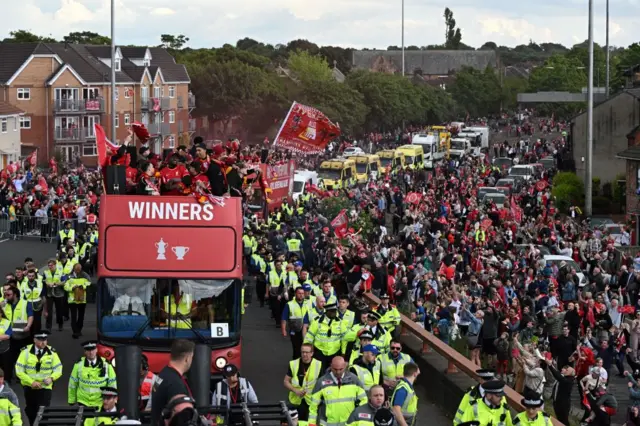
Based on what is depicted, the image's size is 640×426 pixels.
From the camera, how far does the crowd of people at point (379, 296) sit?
13539mm

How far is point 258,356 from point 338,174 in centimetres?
3788

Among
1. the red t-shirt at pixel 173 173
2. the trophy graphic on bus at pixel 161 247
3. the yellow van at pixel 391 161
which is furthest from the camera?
the yellow van at pixel 391 161

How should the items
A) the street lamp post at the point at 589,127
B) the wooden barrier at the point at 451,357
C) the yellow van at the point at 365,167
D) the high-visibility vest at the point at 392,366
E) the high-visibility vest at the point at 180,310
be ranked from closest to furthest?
the wooden barrier at the point at 451,357 → the high-visibility vest at the point at 392,366 → the high-visibility vest at the point at 180,310 → the street lamp post at the point at 589,127 → the yellow van at the point at 365,167

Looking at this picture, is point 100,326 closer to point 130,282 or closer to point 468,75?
point 130,282

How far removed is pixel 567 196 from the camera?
53.9 meters

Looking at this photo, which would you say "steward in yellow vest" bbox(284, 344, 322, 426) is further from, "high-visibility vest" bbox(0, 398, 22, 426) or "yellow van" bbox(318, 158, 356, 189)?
"yellow van" bbox(318, 158, 356, 189)

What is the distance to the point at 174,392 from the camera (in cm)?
913

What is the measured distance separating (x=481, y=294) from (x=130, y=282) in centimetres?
1094

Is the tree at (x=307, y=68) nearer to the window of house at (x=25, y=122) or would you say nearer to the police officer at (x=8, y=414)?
the window of house at (x=25, y=122)

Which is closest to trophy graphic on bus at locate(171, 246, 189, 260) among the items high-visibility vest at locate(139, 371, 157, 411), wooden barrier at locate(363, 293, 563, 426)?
high-visibility vest at locate(139, 371, 157, 411)

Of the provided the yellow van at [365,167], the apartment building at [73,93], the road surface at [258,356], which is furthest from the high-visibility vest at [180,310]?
the apartment building at [73,93]

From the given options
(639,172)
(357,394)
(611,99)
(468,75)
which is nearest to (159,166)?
(357,394)

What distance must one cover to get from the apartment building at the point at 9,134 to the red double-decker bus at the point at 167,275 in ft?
188

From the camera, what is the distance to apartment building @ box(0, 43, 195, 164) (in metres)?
84.0
